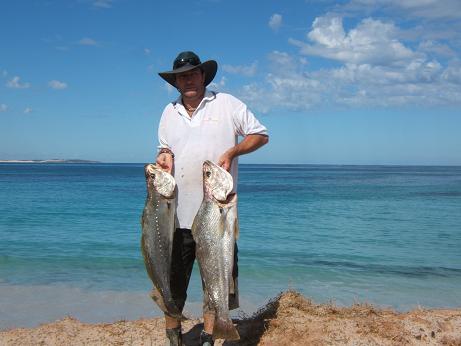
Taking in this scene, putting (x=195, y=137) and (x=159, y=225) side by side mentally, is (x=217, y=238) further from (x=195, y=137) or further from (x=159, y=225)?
(x=195, y=137)

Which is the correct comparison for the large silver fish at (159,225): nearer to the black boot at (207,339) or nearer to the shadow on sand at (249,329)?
the black boot at (207,339)

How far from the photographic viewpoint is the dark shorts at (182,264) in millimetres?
4812

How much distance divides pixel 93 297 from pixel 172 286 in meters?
4.95

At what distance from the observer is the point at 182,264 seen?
195 inches

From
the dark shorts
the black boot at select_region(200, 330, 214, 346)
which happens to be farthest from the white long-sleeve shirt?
the black boot at select_region(200, 330, 214, 346)

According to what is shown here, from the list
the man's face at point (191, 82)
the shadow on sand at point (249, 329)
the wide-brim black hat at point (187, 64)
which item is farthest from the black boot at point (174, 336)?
the wide-brim black hat at point (187, 64)

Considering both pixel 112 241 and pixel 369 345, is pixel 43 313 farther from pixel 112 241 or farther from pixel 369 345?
pixel 112 241

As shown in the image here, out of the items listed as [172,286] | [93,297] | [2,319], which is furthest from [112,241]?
[172,286]

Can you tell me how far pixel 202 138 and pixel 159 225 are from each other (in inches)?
35.3

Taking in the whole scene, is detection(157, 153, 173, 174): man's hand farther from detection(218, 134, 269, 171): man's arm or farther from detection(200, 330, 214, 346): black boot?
detection(200, 330, 214, 346): black boot

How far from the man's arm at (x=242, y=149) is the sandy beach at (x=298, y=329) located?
85.8 inches

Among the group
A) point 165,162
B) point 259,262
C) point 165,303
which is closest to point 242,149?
point 165,162

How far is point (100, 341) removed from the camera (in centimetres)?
596

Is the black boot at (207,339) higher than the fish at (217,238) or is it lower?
lower
